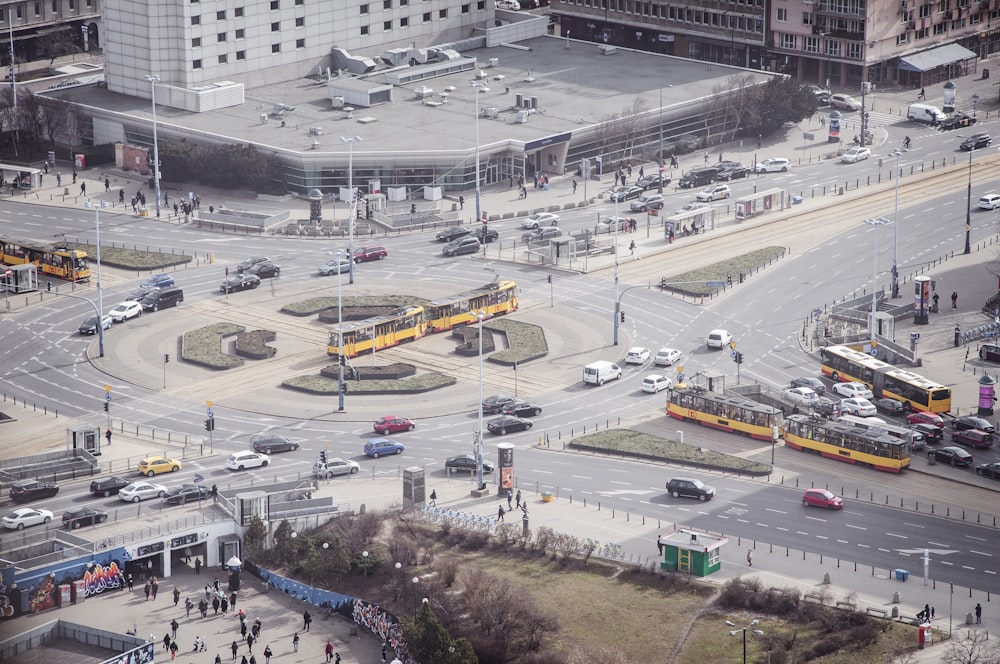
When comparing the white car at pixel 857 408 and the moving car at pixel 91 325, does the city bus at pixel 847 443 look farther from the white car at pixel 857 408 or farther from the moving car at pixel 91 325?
the moving car at pixel 91 325

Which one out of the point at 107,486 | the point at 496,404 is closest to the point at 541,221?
the point at 496,404

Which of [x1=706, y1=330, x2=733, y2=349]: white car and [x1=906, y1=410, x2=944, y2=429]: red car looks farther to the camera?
[x1=706, y1=330, x2=733, y2=349]: white car

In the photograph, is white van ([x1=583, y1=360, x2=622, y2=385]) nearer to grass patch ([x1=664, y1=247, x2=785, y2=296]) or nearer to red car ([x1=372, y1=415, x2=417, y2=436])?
red car ([x1=372, y1=415, x2=417, y2=436])

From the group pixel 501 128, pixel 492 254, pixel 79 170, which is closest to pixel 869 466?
pixel 492 254

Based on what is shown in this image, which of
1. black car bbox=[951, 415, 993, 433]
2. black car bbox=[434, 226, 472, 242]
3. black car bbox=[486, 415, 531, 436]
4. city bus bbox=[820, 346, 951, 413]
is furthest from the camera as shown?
black car bbox=[434, 226, 472, 242]

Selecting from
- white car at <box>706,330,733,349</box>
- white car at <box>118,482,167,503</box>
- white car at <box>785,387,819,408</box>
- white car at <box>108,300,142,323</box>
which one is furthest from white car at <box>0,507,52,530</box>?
white car at <box>706,330,733,349</box>

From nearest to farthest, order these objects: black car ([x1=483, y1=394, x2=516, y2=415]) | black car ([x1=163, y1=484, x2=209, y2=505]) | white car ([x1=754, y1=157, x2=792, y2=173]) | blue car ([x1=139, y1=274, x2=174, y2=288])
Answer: black car ([x1=163, y1=484, x2=209, y2=505])
black car ([x1=483, y1=394, x2=516, y2=415])
blue car ([x1=139, y1=274, x2=174, y2=288])
white car ([x1=754, y1=157, x2=792, y2=173])

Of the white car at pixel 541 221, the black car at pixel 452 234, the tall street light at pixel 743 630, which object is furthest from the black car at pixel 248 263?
the tall street light at pixel 743 630
